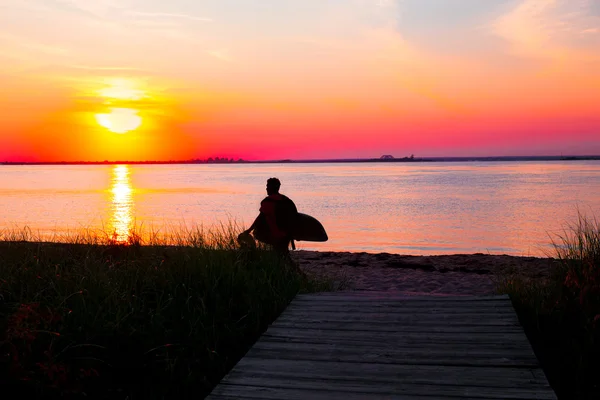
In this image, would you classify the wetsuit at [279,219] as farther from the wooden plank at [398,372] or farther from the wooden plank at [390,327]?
the wooden plank at [398,372]

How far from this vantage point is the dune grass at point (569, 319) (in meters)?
5.05

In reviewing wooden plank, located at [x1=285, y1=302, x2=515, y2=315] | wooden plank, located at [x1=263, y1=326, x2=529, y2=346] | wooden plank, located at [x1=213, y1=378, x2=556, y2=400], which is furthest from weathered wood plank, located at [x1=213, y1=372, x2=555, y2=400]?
wooden plank, located at [x1=285, y1=302, x2=515, y2=315]

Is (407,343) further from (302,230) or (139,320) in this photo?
(302,230)

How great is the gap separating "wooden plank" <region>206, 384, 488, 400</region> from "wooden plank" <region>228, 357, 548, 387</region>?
0.92ft

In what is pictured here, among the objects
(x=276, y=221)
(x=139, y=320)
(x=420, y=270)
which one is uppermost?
(x=276, y=221)

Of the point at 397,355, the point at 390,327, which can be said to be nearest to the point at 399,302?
the point at 390,327

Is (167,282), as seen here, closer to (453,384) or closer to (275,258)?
(275,258)

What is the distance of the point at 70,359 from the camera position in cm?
536

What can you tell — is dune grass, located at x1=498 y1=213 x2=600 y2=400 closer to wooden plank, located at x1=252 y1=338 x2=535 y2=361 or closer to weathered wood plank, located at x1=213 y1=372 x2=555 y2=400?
wooden plank, located at x1=252 y1=338 x2=535 y2=361

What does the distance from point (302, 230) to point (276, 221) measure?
77 centimetres

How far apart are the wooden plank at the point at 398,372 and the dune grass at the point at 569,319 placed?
2.04ft

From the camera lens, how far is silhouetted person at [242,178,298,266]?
927cm

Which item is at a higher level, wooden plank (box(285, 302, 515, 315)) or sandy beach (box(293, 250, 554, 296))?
wooden plank (box(285, 302, 515, 315))

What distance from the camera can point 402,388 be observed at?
4.36 metres
